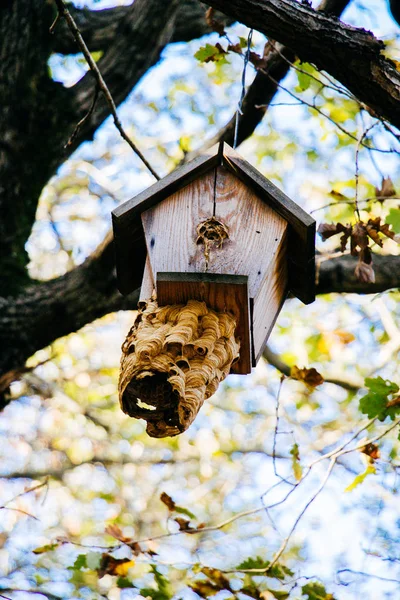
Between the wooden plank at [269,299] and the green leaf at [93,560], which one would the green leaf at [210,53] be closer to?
the wooden plank at [269,299]

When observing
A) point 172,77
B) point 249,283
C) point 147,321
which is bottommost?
point 147,321

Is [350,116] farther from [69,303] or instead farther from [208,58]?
[69,303]

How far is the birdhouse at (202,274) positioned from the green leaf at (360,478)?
1020 millimetres

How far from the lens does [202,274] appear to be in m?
1.99

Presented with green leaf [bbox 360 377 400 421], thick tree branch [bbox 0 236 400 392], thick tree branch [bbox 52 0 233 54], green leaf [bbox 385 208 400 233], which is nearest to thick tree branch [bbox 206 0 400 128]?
green leaf [bbox 385 208 400 233]

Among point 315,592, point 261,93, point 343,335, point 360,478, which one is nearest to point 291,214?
point 360,478

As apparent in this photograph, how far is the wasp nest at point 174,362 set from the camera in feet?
6.23

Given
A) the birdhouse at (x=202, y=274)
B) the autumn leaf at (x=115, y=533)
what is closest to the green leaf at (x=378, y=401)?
the birdhouse at (x=202, y=274)

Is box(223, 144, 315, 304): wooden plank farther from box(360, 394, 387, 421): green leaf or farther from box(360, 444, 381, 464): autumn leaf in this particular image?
box(360, 444, 381, 464): autumn leaf

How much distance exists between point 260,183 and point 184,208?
0.84ft

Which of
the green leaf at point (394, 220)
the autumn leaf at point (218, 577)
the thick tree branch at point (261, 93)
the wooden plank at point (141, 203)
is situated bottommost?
the autumn leaf at point (218, 577)

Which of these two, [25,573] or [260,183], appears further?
[25,573]

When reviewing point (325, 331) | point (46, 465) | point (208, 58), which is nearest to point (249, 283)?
point (208, 58)

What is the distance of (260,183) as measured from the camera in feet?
7.42
